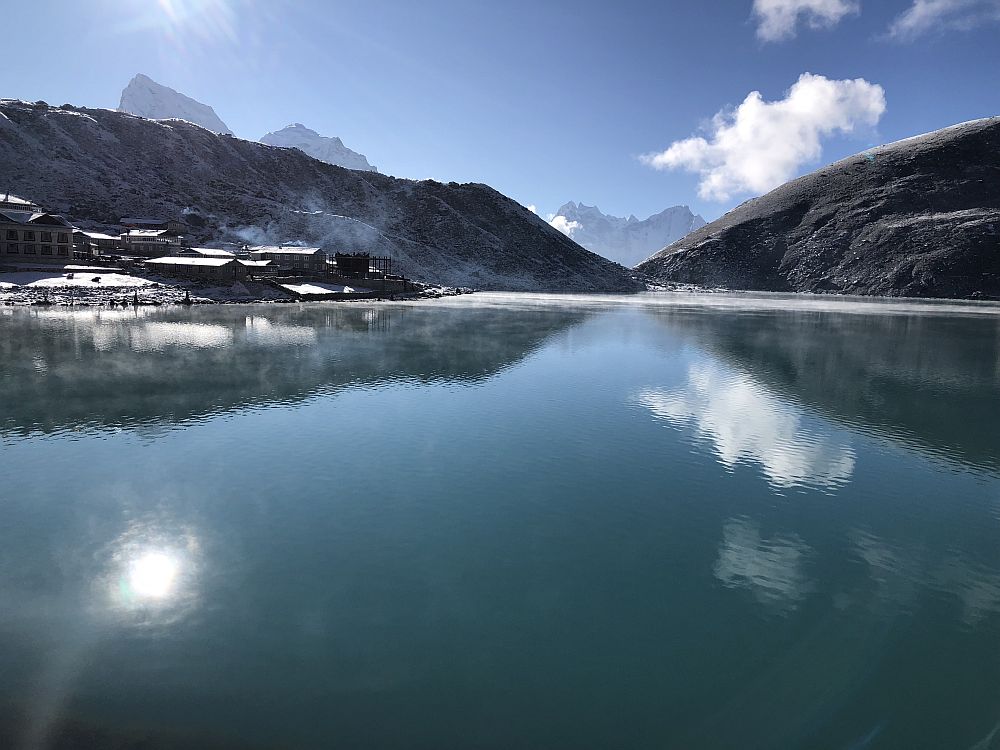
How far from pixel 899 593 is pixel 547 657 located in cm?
935

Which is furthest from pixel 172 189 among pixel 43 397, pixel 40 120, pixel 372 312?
pixel 43 397

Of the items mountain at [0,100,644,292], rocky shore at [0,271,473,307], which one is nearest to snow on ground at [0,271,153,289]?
rocky shore at [0,271,473,307]

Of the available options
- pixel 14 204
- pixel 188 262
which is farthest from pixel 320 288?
pixel 14 204

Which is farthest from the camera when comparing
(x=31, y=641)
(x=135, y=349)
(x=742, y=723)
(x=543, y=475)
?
(x=135, y=349)

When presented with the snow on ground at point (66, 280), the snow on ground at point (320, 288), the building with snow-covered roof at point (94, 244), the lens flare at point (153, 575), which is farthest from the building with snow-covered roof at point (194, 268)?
the lens flare at point (153, 575)

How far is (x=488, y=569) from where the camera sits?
1427 cm

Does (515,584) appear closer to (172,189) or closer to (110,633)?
(110,633)

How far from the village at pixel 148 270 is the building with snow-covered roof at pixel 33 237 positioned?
12cm

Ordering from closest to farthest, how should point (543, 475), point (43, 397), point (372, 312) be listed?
point (543, 475) → point (43, 397) → point (372, 312)

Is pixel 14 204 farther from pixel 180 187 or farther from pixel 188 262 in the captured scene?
→ pixel 180 187

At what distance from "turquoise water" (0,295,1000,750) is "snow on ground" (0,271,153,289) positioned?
5815cm

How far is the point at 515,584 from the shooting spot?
1360 centimetres

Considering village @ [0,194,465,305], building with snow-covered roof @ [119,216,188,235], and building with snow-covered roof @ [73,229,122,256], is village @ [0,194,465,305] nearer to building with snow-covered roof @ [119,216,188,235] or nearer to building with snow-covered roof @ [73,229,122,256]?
building with snow-covered roof @ [73,229,122,256]

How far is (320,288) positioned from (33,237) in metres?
44.5
